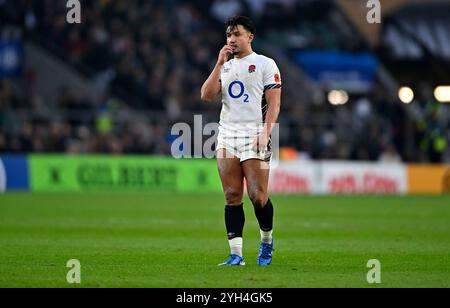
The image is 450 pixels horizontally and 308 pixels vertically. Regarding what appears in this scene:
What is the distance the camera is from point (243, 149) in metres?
11.7

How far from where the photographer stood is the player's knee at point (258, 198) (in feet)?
38.3

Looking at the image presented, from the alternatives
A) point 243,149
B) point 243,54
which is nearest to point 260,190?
point 243,149

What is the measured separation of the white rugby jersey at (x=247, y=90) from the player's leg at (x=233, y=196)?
0.30 metres

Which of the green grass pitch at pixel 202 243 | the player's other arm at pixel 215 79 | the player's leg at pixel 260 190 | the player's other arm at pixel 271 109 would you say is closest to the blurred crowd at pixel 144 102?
the green grass pitch at pixel 202 243

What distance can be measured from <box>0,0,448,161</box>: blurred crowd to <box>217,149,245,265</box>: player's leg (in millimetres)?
19113

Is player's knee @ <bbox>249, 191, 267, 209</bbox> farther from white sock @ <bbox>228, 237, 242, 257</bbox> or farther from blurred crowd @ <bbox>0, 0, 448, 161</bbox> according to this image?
blurred crowd @ <bbox>0, 0, 448, 161</bbox>

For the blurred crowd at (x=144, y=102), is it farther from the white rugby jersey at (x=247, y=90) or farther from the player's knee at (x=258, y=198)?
the player's knee at (x=258, y=198)

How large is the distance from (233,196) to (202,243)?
3.51 metres

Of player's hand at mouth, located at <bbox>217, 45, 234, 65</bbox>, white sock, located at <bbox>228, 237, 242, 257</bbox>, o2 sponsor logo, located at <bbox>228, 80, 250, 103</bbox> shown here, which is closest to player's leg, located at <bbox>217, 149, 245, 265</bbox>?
white sock, located at <bbox>228, 237, 242, 257</bbox>

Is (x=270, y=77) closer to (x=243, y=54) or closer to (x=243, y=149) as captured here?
(x=243, y=54)

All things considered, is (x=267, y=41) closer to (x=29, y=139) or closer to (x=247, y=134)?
(x=29, y=139)
